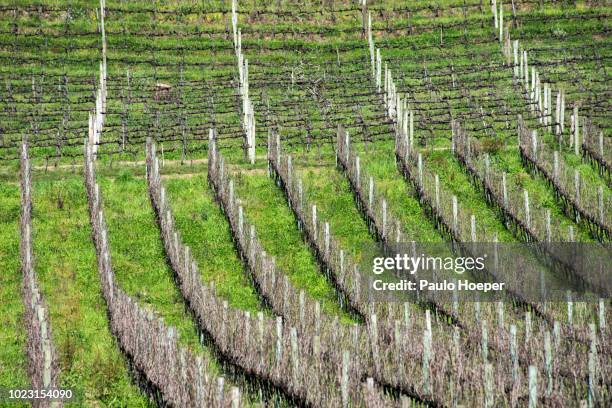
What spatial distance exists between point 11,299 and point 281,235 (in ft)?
18.5

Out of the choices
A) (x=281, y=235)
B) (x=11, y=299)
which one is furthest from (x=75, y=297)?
(x=281, y=235)

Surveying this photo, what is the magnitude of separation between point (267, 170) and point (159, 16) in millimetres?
15091

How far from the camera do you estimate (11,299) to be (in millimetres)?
22078

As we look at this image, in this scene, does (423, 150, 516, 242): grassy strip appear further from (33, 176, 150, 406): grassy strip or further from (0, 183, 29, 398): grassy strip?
(0, 183, 29, 398): grassy strip

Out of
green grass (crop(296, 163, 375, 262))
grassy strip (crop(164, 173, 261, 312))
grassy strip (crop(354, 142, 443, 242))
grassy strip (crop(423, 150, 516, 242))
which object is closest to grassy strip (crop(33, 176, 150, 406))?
grassy strip (crop(164, 173, 261, 312))

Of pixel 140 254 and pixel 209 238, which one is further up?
pixel 209 238

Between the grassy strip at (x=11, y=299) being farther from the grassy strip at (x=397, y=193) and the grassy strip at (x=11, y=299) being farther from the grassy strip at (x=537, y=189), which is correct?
the grassy strip at (x=537, y=189)

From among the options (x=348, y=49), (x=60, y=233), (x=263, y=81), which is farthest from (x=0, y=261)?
(x=348, y=49)

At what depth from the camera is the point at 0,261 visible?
23.7 metres

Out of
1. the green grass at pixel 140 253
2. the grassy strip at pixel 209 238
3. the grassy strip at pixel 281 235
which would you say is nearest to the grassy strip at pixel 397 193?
the grassy strip at pixel 281 235

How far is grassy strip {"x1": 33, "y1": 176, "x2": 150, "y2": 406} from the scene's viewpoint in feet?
60.7

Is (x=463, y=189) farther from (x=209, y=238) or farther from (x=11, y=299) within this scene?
(x=11, y=299)

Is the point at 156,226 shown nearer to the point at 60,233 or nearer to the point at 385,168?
the point at 60,233

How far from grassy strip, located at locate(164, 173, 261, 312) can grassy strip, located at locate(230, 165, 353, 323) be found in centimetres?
72
